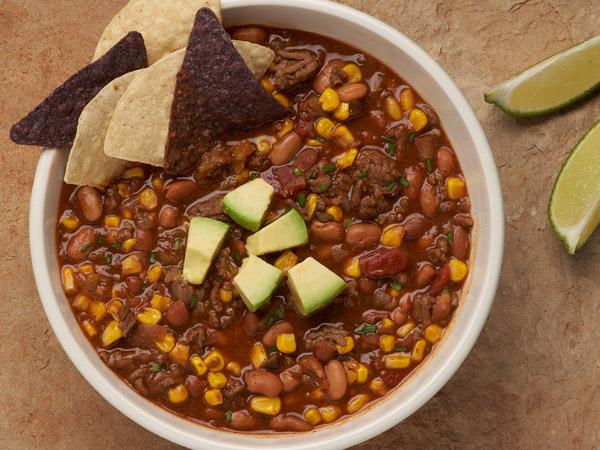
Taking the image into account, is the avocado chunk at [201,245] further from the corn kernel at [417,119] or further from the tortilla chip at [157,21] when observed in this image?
the corn kernel at [417,119]

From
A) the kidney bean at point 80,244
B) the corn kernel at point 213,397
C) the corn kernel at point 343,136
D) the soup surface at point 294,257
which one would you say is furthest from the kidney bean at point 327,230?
the kidney bean at point 80,244

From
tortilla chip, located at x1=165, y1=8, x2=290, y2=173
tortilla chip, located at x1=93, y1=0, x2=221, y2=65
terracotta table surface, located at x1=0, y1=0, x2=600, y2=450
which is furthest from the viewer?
terracotta table surface, located at x1=0, y1=0, x2=600, y2=450

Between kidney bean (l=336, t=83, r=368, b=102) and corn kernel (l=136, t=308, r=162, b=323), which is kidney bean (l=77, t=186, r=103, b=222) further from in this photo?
kidney bean (l=336, t=83, r=368, b=102)

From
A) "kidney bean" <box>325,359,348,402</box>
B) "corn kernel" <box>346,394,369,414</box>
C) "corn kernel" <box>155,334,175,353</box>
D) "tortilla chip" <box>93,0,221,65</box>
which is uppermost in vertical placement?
"tortilla chip" <box>93,0,221,65</box>

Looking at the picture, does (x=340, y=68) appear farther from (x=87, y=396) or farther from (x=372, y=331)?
(x=87, y=396)

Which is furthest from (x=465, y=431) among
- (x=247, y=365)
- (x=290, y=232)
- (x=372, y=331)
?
(x=290, y=232)

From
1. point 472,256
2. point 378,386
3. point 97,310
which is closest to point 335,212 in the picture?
point 472,256

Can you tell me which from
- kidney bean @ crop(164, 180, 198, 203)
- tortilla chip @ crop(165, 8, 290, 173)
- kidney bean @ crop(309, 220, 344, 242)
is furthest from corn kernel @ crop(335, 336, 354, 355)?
tortilla chip @ crop(165, 8, 290, 173)
